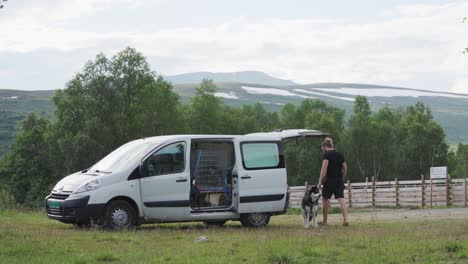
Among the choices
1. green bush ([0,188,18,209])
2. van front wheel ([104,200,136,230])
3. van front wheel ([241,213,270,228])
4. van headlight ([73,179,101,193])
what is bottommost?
green bush ([0,188,18,209])

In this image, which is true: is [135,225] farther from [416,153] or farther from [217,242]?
[416,153]

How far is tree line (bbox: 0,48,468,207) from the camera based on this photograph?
3184 inches

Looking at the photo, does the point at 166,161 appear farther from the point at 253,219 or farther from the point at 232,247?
the point at 232,247

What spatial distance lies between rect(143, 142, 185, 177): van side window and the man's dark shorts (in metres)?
3.39

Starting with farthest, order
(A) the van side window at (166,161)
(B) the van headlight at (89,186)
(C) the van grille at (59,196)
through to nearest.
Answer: (A) the van side window at (166,161) < (C) the van grille at (59,196) < (B) the van headlight at (89,186)

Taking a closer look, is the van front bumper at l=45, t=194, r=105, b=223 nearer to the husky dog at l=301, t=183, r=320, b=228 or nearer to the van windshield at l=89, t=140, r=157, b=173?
the van windshield at l=89, t=140, r=157, b=173

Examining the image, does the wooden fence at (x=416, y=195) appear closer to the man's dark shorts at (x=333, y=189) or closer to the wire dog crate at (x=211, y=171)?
the man's dark shorts at (x=333, y=189)

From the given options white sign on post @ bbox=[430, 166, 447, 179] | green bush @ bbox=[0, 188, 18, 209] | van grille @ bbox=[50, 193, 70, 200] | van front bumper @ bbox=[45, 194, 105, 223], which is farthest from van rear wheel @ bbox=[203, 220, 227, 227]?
white sign on post @ bbox=[430, 166, 447, 179]

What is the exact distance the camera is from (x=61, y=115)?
82.0 m

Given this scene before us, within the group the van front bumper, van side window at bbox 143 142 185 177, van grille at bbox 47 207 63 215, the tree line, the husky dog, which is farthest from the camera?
the tree line

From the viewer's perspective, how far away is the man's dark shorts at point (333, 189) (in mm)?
16891

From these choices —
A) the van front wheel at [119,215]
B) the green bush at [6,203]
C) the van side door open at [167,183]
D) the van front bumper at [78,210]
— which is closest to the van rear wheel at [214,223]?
the van side door open at [167,183]

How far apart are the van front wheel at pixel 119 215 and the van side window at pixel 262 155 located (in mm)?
2947

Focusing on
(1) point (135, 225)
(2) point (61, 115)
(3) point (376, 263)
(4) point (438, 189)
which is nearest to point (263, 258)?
(3) point (376, 263)
